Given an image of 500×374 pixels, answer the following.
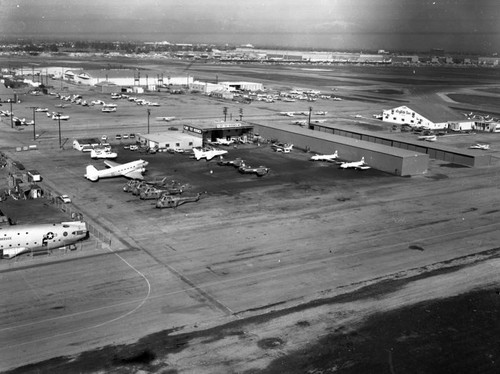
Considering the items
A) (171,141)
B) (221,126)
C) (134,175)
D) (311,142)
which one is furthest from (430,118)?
(134,175)

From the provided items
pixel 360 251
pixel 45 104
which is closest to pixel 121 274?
pixel 360 251

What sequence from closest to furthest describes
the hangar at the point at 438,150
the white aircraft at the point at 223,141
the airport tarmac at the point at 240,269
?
the airport tarmac at the point at 240,269
the hangar at the point at 438,150
the white aircraft at the point at 223,141

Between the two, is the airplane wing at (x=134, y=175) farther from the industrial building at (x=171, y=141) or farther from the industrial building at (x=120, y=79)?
the industrial building at (x=120, y=79)

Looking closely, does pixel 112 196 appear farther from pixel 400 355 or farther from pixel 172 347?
pixel 400 355

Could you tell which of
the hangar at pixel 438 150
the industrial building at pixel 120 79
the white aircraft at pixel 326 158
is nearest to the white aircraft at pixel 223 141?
the white aircraft at pixel 326 158

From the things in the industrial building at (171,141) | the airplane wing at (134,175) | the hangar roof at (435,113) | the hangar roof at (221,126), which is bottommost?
the airplane wing at (134,175)

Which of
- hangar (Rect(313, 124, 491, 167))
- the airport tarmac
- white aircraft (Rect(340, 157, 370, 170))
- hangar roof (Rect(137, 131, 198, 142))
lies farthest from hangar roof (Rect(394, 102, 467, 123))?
hangar roof (Rect(137, 131, 198, 142))
